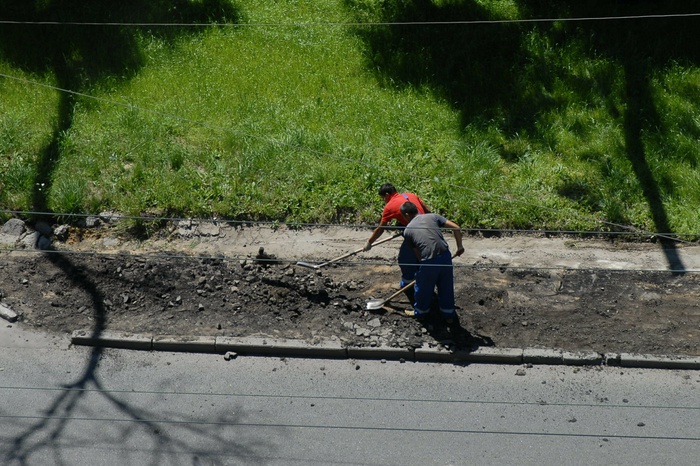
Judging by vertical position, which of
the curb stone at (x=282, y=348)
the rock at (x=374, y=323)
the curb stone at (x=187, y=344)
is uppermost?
the rock at (x=374, y=323)

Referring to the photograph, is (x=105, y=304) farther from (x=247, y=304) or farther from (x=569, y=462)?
(x=569, y=462)

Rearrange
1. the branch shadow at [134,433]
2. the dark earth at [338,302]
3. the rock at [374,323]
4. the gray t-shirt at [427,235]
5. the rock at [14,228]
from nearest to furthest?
the branch shadow at [134,433] < the gray t-shirt at [427,235] < the dark earth at [338,302] < the rock at [374,323] < the rock at [14,228]

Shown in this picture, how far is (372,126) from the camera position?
11.6 meters

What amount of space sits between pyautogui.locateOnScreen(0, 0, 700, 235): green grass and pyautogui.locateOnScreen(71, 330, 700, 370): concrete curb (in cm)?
247

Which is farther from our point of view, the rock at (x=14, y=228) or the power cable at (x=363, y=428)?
the rock at (x=14, y=228)

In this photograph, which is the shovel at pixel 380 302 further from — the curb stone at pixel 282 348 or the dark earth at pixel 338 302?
the curb stone at pixel 282 348

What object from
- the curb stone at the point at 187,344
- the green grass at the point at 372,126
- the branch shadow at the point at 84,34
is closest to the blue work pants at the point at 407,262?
the green grass at the point at 372,126

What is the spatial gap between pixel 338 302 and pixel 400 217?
1190 mm

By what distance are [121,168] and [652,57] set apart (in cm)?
827

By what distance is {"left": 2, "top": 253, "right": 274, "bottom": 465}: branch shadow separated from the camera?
707 cm

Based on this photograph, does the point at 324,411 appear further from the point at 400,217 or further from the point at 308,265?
the point at 400,217

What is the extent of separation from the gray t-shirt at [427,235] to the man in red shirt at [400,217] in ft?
0.96

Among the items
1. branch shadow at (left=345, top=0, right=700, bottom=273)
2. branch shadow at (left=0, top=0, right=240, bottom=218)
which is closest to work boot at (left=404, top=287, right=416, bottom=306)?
branch shadow at (left=345, top=0, right=700, bottom=273)

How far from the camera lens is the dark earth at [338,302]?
8.48 m
